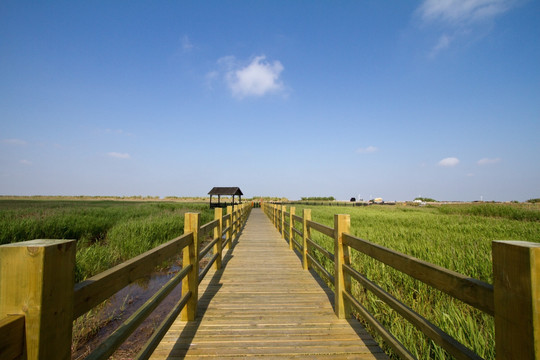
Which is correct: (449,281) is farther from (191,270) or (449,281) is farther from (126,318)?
(126,318)

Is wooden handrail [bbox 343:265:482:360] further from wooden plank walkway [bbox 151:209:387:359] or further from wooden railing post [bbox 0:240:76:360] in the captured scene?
wooden railing post [bbox 0:240:76:360]

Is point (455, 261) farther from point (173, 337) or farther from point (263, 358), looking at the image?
point (173, 337)

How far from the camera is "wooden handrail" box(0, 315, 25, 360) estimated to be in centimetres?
91

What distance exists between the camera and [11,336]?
0.94m

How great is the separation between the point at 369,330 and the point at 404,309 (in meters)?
1.35

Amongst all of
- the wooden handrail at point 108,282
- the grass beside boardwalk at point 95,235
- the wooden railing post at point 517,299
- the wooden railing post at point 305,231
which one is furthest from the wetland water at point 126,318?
the wooden railing post at point 517,299

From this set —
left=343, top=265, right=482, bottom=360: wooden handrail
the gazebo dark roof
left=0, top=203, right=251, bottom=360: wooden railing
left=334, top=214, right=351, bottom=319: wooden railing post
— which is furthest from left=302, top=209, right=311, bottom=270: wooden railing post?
the gazebo dark roof

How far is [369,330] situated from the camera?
10.3 ft

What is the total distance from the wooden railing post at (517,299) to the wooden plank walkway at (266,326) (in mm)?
1630

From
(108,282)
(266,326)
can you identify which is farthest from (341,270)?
(108,282)

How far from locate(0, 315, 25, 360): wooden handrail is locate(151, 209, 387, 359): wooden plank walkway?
1.79 metres

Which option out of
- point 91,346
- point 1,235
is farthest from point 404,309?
point 1,235

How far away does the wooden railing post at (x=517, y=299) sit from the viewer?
104 cm

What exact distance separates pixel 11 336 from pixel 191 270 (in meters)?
2.40
